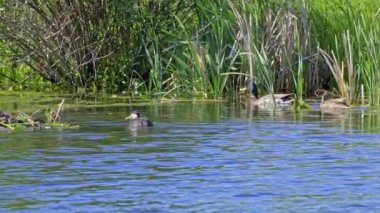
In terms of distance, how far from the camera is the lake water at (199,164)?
914 cm

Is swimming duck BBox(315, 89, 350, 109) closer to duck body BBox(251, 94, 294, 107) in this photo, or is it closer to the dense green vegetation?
the dense green vegetation

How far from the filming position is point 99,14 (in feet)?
66.2

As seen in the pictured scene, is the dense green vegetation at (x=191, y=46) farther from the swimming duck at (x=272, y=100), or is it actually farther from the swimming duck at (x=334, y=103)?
the swimming duck at (x=334, y=103)

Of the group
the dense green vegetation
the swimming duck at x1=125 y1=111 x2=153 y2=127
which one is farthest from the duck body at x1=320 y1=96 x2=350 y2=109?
the swimming duck at x1=125 y1=111 x2=153 y2=127

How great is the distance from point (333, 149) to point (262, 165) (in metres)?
1.37

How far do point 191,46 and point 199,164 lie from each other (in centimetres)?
698

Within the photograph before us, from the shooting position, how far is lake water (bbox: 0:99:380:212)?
914 centimetres

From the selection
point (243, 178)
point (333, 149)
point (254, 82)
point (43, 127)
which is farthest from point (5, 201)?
point (254, 82)

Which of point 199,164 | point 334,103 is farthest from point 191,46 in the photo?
point 199,164

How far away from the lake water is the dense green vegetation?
181 cm

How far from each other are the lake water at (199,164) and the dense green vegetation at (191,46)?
1.81m

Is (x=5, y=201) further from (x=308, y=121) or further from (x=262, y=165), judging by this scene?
(x=308, y=121)

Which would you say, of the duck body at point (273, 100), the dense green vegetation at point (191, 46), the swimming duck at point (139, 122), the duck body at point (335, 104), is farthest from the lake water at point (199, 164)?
the dense green vegetation at point (191, 46)

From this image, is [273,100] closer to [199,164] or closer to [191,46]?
[191,46]
